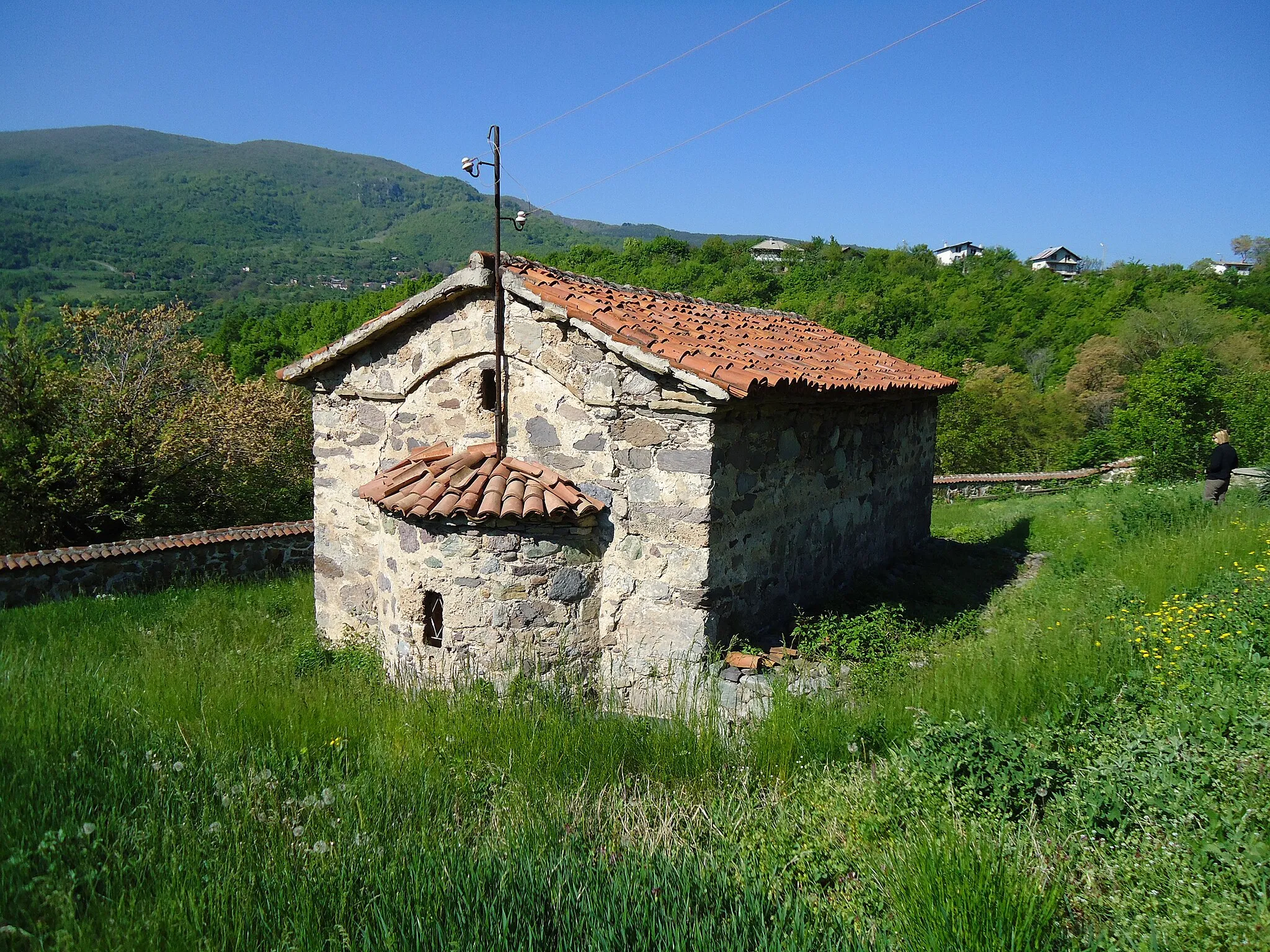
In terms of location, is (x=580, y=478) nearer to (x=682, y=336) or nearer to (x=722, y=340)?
(x=682, y=336)

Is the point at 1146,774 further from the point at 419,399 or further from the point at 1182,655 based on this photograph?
the point at 419,399

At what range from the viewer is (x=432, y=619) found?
630 centimetres

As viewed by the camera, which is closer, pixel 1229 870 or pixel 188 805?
pixel 1229 870

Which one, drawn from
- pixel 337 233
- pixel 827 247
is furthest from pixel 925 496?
pixel 337 233

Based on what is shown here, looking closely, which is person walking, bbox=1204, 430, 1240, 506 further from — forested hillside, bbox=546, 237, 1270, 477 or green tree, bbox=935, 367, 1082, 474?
green tree, bbox=935, 367, 1082, 474

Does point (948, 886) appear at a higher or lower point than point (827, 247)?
lower

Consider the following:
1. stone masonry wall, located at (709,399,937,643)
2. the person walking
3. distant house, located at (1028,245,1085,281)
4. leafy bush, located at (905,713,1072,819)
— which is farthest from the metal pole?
distant house, located at (1028,245,1085,281)

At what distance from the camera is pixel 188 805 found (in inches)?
132

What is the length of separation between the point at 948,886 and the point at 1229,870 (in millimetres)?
1135

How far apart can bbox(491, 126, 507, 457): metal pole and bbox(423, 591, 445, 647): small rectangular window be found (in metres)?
1.37

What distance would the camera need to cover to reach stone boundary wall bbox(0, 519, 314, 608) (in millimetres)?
9383

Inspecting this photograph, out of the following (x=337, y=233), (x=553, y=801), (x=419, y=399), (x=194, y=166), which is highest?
(x=194, y=166)

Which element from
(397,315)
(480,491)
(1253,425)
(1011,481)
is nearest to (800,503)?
(480,491)

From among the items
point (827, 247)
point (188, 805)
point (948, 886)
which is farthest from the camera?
point (827, 247)
